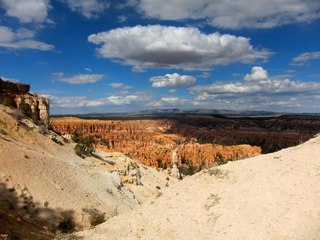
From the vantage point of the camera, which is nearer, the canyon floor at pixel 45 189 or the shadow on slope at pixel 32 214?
the shadow on slope at pixel 32 214

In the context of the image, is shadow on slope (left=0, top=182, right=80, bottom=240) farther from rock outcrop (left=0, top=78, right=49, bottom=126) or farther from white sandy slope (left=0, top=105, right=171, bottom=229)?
rock outcrop (left=0, top=78, right=49, bottom=126)

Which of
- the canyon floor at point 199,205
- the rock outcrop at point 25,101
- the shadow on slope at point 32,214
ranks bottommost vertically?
the shadow on slope at point 32,214

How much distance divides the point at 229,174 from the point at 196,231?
504 cm

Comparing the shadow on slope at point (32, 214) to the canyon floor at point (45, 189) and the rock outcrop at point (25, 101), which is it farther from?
the rock outcrop at point (25, 101)

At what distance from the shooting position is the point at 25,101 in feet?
199

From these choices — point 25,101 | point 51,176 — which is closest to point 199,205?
point 51,176

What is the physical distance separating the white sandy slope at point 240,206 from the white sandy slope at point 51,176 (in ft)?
36.7

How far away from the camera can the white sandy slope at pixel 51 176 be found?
31391 mm

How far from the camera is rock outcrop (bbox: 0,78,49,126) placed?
58.1 m

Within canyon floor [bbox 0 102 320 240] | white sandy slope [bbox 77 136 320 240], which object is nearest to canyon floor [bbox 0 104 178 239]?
canyon floor [bbox 0 102 320 240]

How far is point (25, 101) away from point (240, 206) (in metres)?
50.4

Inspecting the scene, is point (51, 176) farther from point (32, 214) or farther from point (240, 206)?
point (240, 206)

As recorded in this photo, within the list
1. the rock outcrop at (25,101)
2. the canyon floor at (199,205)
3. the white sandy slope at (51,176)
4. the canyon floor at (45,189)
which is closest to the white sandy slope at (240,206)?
the canyon floor at (199,205)

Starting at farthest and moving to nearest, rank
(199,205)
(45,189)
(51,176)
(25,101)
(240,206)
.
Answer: (25,101) → (51,176) → (45,189) → (199,205) → (240,206)
